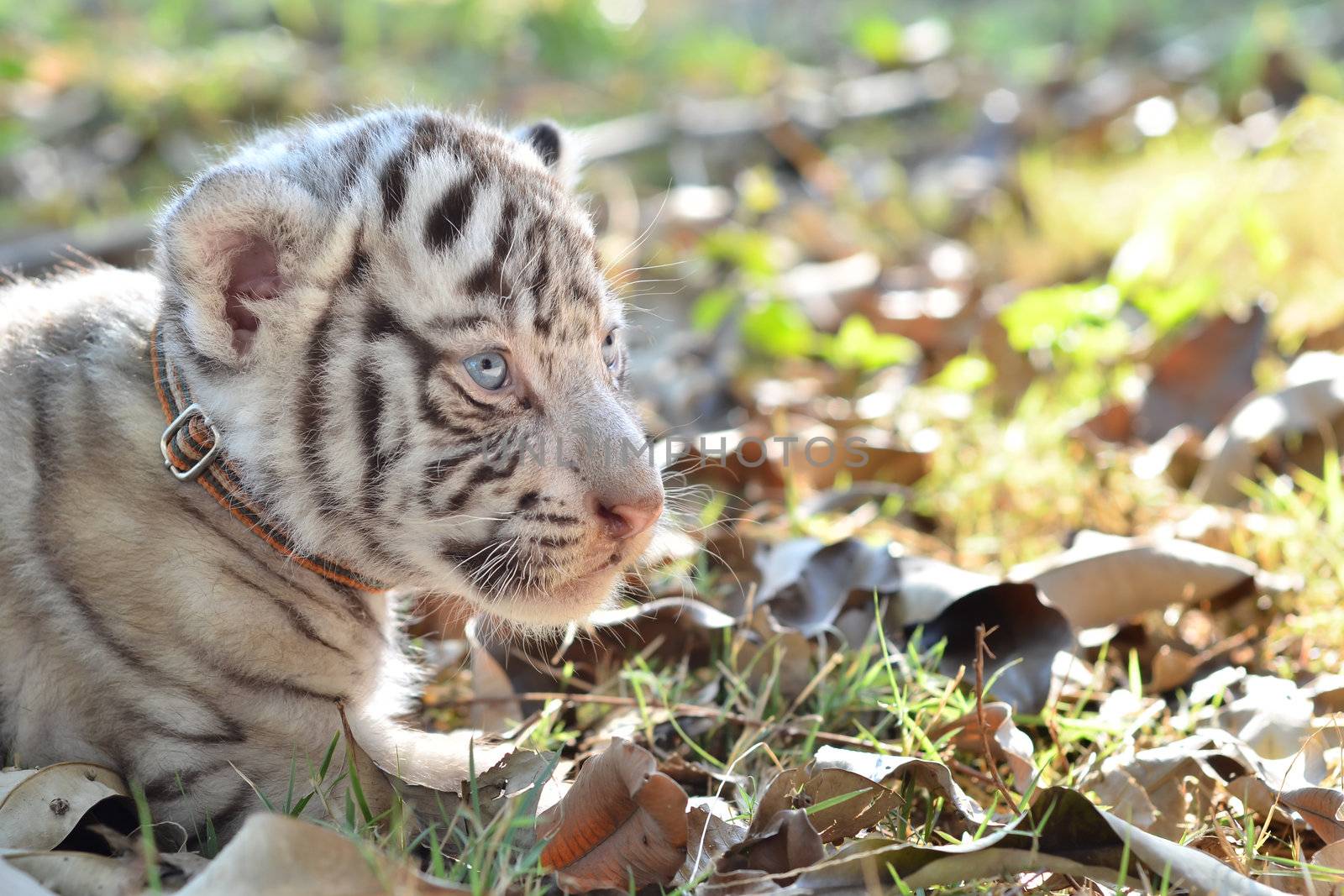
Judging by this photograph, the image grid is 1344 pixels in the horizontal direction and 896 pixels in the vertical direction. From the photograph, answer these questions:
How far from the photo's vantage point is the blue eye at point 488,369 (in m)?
2.67

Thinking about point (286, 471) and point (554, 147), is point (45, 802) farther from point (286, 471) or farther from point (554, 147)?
point (554, 147)

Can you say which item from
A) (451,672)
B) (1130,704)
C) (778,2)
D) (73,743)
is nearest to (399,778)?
(73,743)

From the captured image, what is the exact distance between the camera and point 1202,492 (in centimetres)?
391

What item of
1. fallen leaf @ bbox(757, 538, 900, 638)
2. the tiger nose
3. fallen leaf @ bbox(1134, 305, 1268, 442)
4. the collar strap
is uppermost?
the collar strap

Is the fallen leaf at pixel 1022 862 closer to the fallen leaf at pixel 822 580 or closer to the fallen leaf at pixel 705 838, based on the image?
the fallen leaf at pixel 705 838

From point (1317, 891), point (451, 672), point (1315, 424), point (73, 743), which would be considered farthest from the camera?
point (1315, 424)

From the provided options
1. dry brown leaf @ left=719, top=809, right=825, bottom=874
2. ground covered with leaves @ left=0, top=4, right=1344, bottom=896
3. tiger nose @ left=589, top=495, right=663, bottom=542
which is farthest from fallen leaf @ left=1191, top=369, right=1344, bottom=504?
dry brown leaf @ left=719, top=809, right=825, bottom=874

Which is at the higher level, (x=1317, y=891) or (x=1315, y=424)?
(x=1315, y=424)

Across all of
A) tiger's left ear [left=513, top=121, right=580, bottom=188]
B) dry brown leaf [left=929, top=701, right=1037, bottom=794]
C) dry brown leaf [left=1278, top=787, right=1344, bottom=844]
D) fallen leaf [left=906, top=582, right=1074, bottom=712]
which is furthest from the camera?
tiger's left ear [left=513, top=121, right=580, bottom=188]

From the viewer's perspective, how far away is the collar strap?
8.59 ft

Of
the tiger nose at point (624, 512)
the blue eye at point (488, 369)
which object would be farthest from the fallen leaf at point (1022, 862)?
the blue eye at point (488, 369)

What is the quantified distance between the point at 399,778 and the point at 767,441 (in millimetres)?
2080

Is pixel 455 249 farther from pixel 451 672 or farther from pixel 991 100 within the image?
pixel 991 100

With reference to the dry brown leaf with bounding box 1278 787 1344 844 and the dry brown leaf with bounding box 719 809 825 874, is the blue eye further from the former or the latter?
the dry brown leaf with bounding box 1278 787 1344 844
